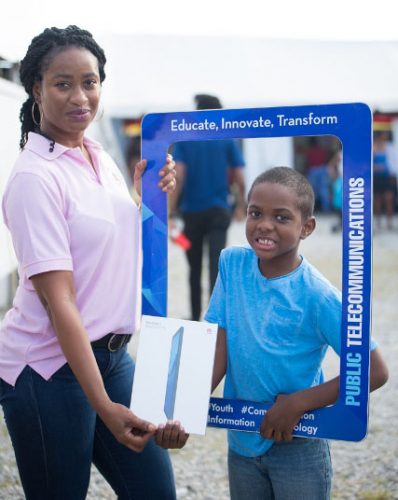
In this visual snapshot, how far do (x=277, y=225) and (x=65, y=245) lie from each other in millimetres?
497

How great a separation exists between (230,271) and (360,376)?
409mm

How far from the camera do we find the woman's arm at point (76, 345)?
151cm

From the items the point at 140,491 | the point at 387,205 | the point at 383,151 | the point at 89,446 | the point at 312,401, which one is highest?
the point at 383,151

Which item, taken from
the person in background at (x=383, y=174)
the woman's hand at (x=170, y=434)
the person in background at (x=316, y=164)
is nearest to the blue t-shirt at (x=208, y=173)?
the woman's hand at (x=170, y=434)

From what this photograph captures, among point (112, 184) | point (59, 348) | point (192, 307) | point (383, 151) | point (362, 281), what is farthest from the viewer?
point (383, 151)

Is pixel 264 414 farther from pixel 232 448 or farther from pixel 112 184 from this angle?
pixel 112 184

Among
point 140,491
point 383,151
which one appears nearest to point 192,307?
point 140,491

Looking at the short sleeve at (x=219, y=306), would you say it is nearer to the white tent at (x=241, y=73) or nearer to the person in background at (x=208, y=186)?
the person in background at (x=208, y=186)

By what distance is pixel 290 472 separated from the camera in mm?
1669

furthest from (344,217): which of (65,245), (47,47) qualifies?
(47,47)

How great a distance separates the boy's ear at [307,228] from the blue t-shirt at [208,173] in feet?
6.34

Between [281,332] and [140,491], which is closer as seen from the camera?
[281,332]

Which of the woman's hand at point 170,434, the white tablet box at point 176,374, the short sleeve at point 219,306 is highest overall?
the short sleeve at point 219,306

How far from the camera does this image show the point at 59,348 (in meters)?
1.64
